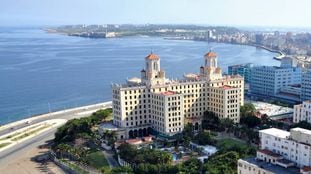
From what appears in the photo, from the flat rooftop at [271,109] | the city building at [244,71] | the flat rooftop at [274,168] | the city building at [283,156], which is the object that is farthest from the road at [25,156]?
the city building at [244,71]

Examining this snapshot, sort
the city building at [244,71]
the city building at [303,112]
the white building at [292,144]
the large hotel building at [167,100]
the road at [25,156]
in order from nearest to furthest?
the white building at [292,144], the road at [25,156], the large hotel building at [167,100], the city building at [303,112], the city building at [244,71]

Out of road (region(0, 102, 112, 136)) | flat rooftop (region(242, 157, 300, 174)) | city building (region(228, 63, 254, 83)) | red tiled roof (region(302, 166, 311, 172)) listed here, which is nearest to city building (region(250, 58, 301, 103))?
city building (region(228, 63, 254, 83))

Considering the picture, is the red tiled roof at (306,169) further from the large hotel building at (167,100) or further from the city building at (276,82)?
the city building at (276,82)

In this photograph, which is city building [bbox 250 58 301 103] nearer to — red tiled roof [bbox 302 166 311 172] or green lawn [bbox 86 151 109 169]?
green lawn [bbox 86 151 109 169]

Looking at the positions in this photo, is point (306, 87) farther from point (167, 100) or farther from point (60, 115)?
point (60, 115)

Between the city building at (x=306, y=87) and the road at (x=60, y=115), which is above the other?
the city building at (x=306, y=87)

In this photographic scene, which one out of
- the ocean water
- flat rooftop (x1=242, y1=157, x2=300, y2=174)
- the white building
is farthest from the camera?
the ocean water
